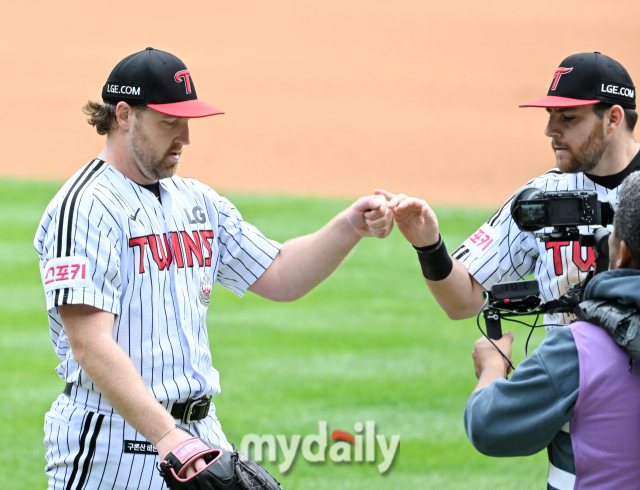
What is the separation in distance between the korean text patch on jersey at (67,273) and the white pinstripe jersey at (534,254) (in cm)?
173

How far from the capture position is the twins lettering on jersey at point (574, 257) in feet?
11.4

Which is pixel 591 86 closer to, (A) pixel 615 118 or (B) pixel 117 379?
(A) pixel 615 118

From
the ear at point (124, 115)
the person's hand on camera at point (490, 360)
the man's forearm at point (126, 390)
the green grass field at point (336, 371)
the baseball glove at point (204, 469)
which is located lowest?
the green grass field at point (336, 371)

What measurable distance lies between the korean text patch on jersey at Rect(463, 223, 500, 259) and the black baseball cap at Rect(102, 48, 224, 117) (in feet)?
4.43

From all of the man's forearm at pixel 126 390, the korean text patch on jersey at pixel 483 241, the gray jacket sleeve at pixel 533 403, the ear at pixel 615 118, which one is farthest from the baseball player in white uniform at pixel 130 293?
the ear at pixel 615 118

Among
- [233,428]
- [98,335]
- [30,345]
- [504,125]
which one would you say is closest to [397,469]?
[233,428]

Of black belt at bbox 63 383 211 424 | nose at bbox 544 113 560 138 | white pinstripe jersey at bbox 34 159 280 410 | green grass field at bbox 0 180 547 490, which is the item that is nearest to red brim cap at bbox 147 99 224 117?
white pinstripe jersey at bbox 34 159 280 410

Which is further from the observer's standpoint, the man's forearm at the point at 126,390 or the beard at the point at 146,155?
the beard at the point at 146,155

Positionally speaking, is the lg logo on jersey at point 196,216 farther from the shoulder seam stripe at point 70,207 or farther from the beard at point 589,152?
the beard at point 589,152

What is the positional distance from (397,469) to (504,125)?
2073 cm

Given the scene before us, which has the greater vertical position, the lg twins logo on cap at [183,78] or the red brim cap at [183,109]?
the lg twins logo on cap at [183,78]

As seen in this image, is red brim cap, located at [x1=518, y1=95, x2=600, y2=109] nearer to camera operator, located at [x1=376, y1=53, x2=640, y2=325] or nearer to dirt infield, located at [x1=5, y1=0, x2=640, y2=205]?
camera operator, located at [x1=376, y1=53, x2=640, y2=325]

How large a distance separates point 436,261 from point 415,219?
22cm

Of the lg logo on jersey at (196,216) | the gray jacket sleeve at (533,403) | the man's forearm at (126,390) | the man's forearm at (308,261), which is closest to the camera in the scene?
the gray jacket sleeve at (533,403)
